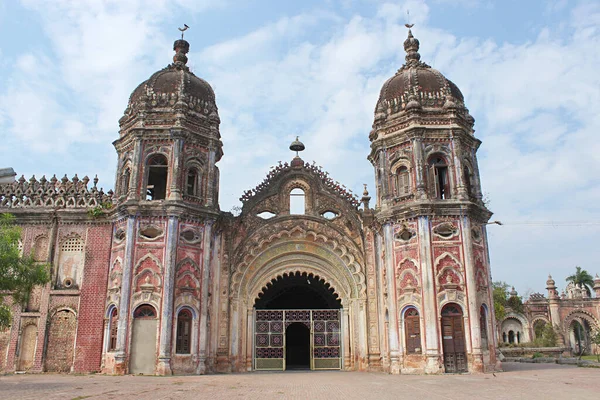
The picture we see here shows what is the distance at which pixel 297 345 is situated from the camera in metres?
31.6

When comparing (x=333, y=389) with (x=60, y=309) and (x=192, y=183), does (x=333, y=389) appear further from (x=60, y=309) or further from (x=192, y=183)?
(x=60, y=309)

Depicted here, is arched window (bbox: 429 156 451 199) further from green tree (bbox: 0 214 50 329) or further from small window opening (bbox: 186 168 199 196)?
green tree (bbox: 0 214 50 329)

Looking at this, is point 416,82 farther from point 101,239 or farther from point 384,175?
point 101,239

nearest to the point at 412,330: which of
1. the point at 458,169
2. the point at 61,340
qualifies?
the point at 458,169

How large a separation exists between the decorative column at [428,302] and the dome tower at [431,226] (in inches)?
1.4

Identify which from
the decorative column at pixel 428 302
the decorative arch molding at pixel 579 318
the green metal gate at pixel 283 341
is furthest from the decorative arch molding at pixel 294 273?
the decorative arch molding at pixel 579 318

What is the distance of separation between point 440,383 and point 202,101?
A: 1537 centimetres

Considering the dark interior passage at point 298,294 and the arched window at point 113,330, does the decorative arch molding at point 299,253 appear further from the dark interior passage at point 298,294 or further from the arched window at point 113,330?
the arched window at point 113,330

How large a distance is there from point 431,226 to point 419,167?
2.49 m

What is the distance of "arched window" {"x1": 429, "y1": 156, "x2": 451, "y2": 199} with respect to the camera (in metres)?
21.5

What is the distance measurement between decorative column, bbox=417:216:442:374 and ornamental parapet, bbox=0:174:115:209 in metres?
13.1

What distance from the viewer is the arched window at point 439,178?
21.5 metres

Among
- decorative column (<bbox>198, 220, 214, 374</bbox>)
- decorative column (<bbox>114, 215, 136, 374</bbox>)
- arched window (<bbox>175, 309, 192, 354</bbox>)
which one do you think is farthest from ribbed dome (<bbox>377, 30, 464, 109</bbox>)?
arched window (<bbox>175, 309, 192, 354</bbox>)

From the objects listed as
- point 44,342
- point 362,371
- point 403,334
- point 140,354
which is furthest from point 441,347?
point 44,342
